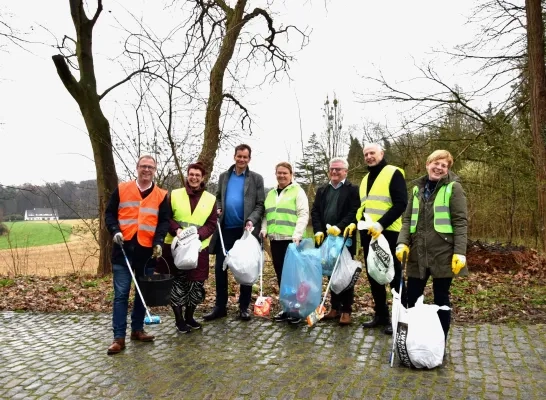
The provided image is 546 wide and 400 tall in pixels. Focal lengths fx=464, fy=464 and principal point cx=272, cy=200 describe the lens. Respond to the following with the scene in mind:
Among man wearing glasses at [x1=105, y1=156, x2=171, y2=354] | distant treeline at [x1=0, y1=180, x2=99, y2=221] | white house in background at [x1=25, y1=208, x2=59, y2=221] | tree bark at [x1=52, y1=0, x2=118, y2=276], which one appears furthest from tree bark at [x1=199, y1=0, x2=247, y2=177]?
man wearing glasses at [x1=105, y1=156, x2=171, y2=354]

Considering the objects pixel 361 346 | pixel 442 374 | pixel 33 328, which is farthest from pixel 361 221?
pixel 33 328

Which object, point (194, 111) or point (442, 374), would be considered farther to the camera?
point (194, 111)

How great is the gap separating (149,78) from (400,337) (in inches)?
247

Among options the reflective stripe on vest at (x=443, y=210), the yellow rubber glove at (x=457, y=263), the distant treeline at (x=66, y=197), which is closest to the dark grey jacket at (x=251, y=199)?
the reflective stripe on vest at (x=443, y=210)

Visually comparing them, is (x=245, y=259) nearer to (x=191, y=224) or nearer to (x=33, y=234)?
(x=191, y=224)

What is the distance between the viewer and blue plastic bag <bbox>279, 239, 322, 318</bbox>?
4633 millimetres

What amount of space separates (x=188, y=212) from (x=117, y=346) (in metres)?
1.41

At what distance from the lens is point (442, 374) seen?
3457 mm

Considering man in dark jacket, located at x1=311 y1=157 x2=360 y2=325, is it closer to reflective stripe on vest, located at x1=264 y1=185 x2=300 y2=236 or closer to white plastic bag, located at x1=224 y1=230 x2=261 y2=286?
reflective stripe on vest, located at x1=264 y1=185 x2=300 y2=236

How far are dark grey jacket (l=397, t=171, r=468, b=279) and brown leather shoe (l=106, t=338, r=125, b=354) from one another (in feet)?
8.72

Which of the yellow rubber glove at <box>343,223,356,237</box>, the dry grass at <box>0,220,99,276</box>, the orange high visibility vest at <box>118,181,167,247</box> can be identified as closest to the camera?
the orange high visibility vest at <box>118,181,167,247</box>

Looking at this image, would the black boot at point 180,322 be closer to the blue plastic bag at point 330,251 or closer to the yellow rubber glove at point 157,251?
the yellow rubber glove at point 157,251

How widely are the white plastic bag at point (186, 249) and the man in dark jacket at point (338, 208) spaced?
1.26 metres

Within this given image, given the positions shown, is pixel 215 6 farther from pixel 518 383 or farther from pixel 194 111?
pixel 518 383
